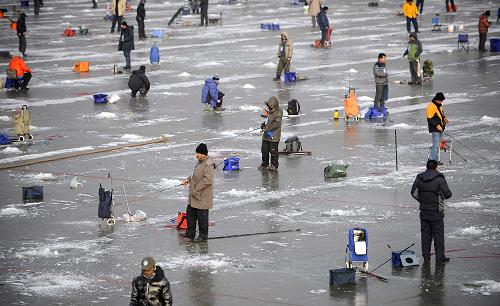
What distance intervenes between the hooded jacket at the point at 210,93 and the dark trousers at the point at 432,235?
1512cm

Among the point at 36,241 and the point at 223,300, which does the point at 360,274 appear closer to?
the point at 223,300

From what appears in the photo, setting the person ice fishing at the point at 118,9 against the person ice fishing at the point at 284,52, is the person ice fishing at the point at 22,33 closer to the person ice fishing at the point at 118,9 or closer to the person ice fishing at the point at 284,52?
the person ice fishing at the point at 118,9

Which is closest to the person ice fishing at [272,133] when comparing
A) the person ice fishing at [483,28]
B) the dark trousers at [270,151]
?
the dark trousers at [270,151]

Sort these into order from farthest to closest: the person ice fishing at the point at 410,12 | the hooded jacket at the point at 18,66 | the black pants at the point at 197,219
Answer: the person ice fishing at the point at 410,12
the hooded jacket at the point at 18,66
the black pants at the point at 197,219

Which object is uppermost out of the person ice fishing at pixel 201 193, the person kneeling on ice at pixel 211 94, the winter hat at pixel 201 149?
the person kneeling on ice at pixel 211 94

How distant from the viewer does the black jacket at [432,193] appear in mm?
17078

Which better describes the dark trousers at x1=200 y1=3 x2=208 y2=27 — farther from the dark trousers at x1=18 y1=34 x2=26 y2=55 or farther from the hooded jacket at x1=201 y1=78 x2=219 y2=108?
the hooded jacket at x1=201 y1=78 x2=219 y2=108

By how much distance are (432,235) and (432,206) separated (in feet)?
1.64

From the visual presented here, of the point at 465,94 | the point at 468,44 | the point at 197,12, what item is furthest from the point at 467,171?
the point at 197,12

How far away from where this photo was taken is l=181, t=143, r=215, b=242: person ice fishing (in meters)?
18.5

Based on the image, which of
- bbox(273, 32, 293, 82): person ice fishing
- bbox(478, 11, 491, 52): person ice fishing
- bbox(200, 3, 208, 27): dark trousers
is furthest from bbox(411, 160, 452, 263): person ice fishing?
bbox(200, 3, 208, 27): dark trousers

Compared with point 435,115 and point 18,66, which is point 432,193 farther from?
point 18,66

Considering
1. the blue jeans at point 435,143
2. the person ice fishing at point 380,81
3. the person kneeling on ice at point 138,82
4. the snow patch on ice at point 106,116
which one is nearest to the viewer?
the blue jeans at point 435,143

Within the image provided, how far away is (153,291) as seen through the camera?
13.0 meters
